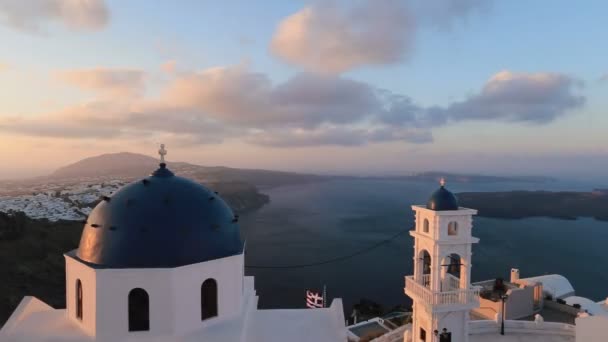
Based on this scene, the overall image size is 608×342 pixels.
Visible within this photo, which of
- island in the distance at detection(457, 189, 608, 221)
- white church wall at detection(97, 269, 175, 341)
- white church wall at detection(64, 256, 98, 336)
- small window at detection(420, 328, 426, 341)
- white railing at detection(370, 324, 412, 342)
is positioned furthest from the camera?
island in the distance at detection(457, 189, 608, 221)

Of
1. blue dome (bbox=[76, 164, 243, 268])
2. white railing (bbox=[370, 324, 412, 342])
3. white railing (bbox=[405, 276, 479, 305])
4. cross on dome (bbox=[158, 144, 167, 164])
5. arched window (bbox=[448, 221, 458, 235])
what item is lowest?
white railing (bbox=[370, 324, 412, 342])

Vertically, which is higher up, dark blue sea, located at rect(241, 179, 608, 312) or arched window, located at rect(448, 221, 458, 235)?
arched window, located at rect(448, 221, 458, 235)

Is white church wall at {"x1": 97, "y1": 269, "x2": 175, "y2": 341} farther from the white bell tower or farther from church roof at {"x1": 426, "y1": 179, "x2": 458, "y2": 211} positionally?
church roof at {"x1": 426, "y1": 179, "x2": 458, "y2": 211}

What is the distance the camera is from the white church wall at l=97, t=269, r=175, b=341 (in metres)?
8.59

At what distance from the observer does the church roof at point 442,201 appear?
13.2 meters

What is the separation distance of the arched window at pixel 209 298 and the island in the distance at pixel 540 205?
358 feet

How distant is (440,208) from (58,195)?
244ft

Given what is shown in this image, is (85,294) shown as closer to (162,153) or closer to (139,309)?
(139,309)

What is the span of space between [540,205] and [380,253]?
82.9 metres

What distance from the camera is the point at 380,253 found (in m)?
64.8

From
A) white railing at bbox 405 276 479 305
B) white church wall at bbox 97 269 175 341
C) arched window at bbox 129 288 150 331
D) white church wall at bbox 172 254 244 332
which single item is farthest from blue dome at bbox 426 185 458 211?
arched window at bbox 129 288 150 331

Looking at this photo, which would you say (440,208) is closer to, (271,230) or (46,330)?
(46,330)

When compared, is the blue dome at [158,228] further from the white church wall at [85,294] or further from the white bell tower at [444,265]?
the white bell tower at [444,265]

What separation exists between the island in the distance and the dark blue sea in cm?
671
